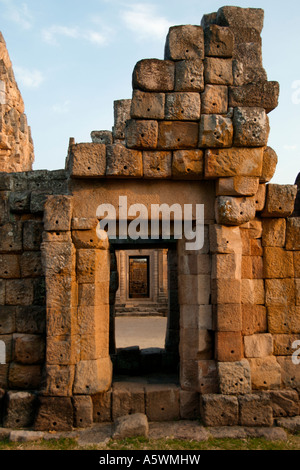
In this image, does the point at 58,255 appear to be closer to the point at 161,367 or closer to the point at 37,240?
the point at 37,240

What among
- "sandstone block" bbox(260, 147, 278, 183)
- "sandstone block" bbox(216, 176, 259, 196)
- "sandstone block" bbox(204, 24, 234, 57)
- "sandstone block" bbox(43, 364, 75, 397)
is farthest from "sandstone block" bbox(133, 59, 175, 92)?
"sandstone block" bbox(43, 364, 75, 397)

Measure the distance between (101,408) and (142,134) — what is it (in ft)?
13.1

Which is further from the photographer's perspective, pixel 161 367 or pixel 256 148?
pixel 161 367

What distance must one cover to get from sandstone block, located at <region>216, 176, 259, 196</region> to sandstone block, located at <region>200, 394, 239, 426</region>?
2915 mm

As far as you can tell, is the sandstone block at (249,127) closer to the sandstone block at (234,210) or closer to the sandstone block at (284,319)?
the sandstone block at (234,210)

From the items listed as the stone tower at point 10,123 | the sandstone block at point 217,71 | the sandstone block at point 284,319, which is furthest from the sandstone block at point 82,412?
the stone tower at point 10,123

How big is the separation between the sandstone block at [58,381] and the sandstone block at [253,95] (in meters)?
4.56

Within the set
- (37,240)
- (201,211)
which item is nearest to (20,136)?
(37,240)

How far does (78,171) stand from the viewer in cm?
559

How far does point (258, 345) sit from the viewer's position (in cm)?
588

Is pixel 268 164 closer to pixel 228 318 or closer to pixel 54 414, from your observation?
pixel 228 318

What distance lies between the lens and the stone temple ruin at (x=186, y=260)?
5.51 metres

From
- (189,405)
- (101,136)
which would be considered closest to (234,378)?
(189,405)
